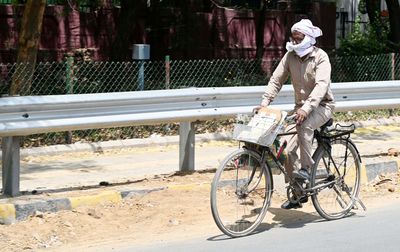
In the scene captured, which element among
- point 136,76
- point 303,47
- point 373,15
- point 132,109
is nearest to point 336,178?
point 303,47

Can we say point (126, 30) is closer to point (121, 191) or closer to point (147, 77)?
point (147, 77)

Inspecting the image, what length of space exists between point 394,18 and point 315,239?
15750mm

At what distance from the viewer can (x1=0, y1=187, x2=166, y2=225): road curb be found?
22.4 feet

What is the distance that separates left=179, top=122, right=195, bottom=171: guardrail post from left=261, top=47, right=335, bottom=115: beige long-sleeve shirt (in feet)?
5.63

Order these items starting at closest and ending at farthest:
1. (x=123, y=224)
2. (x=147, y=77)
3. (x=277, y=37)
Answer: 1. (x=123, y=224)
2. (x=147, y=77)
3. (x=277, y=37)

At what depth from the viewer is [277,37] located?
2116 centimetres

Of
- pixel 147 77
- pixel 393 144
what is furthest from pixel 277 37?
pixel 393 144

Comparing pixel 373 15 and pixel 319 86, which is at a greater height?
pixel 373 15

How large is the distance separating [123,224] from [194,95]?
203 cm

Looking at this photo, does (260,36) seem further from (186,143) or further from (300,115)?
(300,115)

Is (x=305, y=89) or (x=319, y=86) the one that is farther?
(x=305, y=89)

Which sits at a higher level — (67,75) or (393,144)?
(67,75)

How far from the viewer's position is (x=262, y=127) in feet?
21.6

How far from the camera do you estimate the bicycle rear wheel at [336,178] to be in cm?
732
